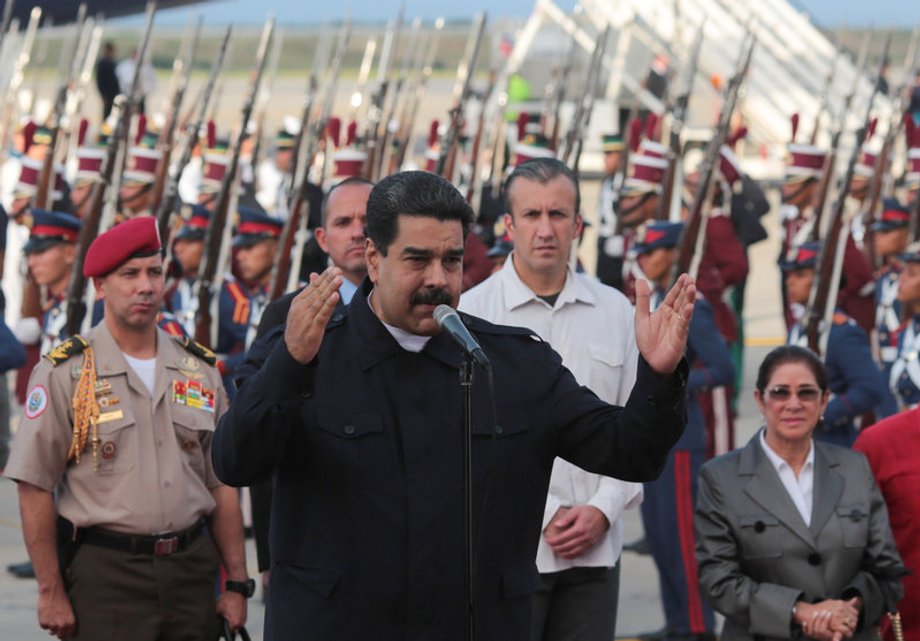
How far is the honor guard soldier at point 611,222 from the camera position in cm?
1188

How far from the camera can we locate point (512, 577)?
3.55 metres

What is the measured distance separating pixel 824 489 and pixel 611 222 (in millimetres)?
7547

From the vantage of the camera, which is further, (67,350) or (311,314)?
(67,350)

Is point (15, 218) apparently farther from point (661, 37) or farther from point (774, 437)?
point (661, 37)

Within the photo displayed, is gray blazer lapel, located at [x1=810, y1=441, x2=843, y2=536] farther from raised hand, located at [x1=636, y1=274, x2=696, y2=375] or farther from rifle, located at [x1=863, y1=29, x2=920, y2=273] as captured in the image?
rifle, located at [x1=863, y1=29, x2=920, y2=273]

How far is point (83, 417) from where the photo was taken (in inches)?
188

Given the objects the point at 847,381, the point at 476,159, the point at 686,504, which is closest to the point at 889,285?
the point at 847,381

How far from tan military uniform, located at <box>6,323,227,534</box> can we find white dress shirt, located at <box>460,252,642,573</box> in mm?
768

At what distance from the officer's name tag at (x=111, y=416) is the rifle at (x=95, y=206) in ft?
12.1

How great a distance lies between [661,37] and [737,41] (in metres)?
1.45

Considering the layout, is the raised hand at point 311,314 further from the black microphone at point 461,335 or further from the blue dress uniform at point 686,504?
the blue dress uniform at point 686,504

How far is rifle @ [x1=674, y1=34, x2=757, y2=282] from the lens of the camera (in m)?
9.41

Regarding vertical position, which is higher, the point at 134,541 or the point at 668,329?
the point at 668,329

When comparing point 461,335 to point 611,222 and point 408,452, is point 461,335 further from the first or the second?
point 611,222
